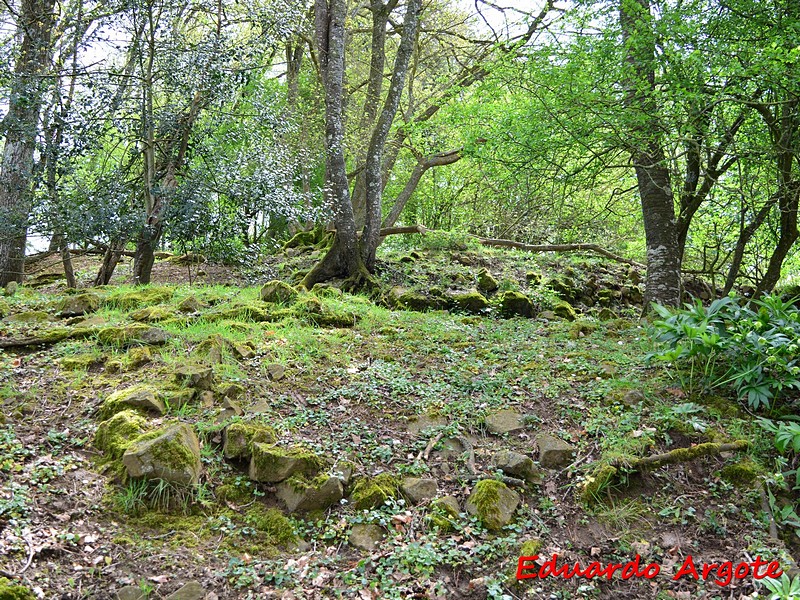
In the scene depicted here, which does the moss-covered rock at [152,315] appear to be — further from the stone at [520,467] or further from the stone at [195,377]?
the stone at [520,467]

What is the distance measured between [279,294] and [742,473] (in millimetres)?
5121

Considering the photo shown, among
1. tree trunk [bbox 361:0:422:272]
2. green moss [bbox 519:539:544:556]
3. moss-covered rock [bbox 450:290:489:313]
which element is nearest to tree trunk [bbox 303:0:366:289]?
tree trunk [bbox 361:0:422:272]

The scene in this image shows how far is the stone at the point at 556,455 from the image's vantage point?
366 centimetres

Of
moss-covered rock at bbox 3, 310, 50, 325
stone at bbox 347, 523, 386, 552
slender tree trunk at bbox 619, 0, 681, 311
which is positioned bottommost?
stone at bbox 347, 523, 386, 552

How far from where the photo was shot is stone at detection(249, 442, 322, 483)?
339 centimetres

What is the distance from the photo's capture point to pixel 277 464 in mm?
3404

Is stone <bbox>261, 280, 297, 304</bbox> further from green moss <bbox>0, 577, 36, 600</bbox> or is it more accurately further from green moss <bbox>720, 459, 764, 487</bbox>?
green moss <bbox>720, 459, 764, 487</bbox>

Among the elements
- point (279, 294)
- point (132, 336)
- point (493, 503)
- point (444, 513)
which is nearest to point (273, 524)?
point (444, 513)

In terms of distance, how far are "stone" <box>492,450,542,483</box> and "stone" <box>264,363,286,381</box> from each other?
2.05 metres

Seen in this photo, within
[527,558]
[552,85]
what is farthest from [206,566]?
[552,85]

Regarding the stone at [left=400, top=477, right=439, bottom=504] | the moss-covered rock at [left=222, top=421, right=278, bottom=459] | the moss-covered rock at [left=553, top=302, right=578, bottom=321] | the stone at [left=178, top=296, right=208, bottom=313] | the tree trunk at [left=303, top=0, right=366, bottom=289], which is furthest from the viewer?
the moss-covered rock at [left=553, top=302, right=578, bottom=321]

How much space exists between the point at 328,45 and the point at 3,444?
6.76m

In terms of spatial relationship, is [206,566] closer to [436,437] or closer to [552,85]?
[436,437]

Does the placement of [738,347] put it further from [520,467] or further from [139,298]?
[139,298]
